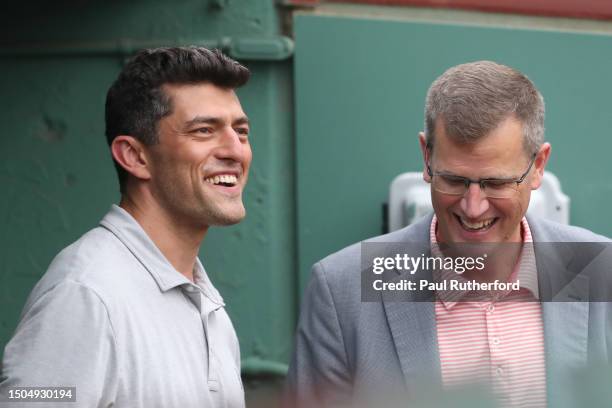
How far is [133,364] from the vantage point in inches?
85.4

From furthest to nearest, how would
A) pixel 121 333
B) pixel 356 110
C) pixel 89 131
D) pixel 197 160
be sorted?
pixel 356 110, pixel 89 131, pixel 197 160, pixel 121 333

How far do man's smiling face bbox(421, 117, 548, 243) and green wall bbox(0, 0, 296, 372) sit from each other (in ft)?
5.47

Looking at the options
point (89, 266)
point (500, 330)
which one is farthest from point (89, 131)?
point (500, 330)

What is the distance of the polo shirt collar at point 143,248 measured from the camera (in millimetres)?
2420

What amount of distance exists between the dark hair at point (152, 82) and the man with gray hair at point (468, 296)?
565mm

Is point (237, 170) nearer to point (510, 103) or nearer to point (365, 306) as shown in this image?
point (365, 306)

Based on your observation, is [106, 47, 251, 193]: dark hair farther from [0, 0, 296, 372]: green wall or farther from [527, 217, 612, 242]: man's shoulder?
[0, 0, 296, 372]: green wall

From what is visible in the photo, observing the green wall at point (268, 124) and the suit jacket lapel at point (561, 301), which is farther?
the green wall at point (268, 124)

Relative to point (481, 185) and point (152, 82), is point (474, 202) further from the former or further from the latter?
point (152, 82)

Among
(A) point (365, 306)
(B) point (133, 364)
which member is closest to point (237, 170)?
(A) point (365, 306)

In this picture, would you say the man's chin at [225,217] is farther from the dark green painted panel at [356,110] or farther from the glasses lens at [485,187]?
the dark green painted panel at [356,110]

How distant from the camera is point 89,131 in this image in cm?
398

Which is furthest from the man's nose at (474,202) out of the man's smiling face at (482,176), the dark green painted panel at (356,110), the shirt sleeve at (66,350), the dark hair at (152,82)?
the dark green painted panel at (356,110)

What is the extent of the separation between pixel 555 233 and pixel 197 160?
95cm
